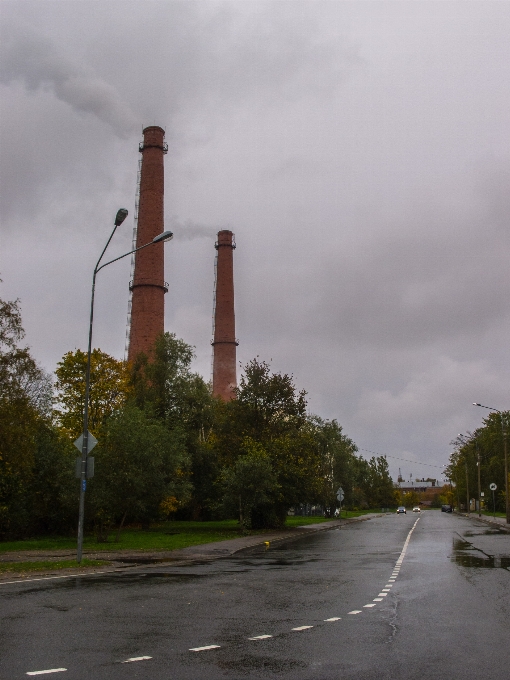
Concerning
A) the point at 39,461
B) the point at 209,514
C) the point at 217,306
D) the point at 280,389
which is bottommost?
the point at 209,514

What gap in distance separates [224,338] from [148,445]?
121 ft

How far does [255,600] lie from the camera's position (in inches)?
467

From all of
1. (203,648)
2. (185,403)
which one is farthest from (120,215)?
(185,403)

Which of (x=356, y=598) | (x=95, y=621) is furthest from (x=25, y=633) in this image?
(x=356, y=598)

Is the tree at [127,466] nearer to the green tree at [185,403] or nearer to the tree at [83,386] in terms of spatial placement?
the tree at [83,386]

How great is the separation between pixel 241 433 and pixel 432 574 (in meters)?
26.0

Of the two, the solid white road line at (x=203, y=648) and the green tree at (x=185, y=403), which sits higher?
the green tree at (x=185, y=403)

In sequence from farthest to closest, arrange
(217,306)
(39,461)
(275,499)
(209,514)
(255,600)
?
(217,306) → (209,514) → (275,499) → (39,461) → (255,600)

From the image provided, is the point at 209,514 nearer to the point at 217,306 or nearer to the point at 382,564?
the point at 217,306

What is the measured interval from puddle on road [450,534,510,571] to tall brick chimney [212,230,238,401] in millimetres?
41929

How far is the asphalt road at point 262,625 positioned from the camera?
6930 millimetres

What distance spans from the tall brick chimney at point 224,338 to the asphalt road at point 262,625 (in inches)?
1895

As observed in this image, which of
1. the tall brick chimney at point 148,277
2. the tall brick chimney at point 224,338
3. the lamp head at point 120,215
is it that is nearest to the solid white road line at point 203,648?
the lamp head at point 120,215

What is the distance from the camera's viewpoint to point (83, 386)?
44.6m
